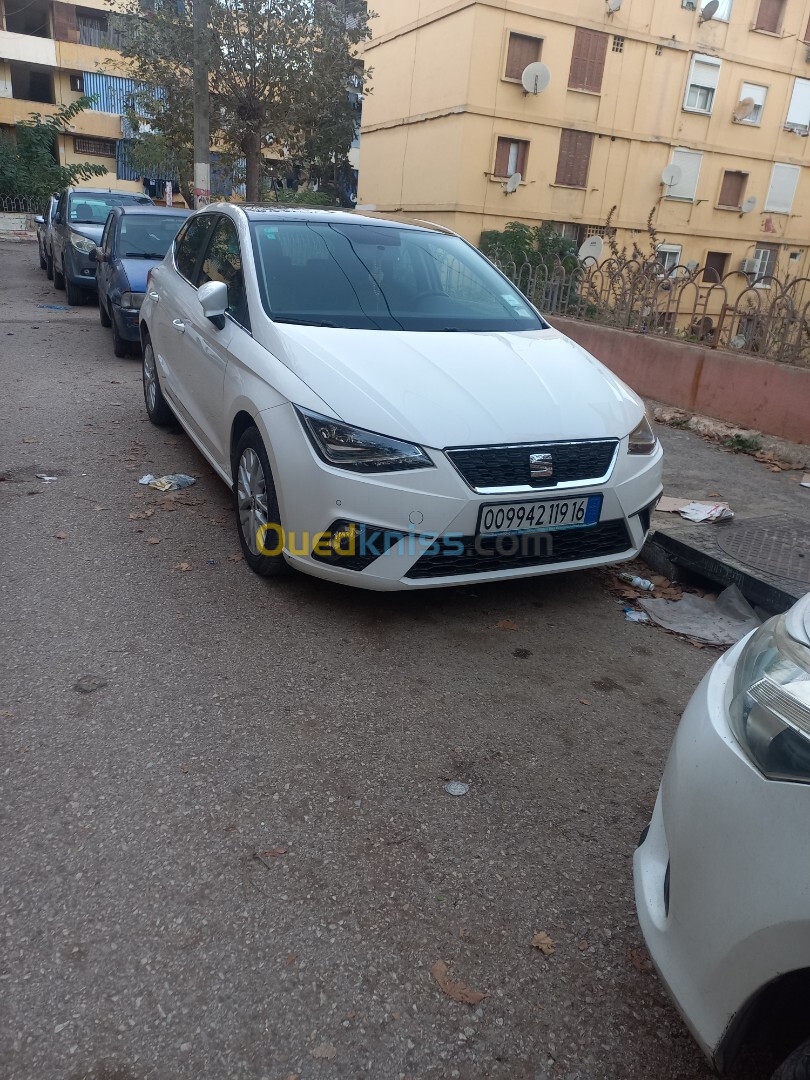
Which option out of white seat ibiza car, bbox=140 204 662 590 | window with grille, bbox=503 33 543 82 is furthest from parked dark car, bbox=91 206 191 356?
window with grille, bbox=503 33 543 82

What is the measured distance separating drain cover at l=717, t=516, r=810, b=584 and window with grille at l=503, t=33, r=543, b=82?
71.4 feet

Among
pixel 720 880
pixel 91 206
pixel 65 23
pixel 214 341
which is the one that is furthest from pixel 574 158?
pixel 65 23

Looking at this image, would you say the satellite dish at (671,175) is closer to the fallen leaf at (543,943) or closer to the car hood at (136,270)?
the car hood at (136,270)

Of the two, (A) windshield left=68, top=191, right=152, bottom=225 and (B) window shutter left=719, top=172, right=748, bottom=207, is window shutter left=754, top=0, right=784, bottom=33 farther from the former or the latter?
(A) windshield left=68, top=191, right=152, bottom=225

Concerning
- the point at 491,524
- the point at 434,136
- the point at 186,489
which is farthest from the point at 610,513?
the point at 434,136

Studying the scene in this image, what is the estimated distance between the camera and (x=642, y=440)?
156 inches

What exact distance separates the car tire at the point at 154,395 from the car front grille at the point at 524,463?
12.2 feet

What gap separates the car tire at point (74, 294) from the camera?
13.3 m

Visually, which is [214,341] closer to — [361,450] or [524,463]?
[361,450]

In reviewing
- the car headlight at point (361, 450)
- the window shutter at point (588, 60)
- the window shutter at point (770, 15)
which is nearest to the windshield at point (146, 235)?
the car headlight at point (361, 450)

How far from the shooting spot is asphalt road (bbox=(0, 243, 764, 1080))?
190 centimetres

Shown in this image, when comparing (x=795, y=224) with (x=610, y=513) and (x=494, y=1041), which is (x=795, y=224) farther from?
(x=494, y=1041)

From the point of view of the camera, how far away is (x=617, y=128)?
24875 millimetres

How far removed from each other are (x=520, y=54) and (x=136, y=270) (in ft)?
59.0
